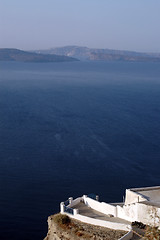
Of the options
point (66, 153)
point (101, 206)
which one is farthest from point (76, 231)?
point (66, 153)

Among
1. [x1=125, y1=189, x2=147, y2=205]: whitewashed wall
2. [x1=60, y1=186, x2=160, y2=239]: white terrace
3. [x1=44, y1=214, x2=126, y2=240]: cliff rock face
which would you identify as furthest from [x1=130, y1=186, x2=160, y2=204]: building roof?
[x1=44, y1=214, x2=126, y2=240]: cliff rock face

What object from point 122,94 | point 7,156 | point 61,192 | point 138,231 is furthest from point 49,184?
point 122,94

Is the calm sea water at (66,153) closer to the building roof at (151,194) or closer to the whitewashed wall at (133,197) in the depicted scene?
the whitewashed wall at (133,197)

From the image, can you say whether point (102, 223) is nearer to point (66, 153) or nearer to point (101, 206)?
point (101, 206)

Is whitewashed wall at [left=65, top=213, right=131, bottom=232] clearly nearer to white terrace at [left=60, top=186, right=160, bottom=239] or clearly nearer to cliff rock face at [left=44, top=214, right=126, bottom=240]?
white terrace at [left=60, top=186, right=160, bottom=239]

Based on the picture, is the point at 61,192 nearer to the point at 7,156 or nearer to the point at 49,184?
the point at 49,184

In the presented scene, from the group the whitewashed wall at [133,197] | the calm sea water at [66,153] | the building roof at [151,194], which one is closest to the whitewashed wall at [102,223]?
the whitewashed wall at [133,197]
